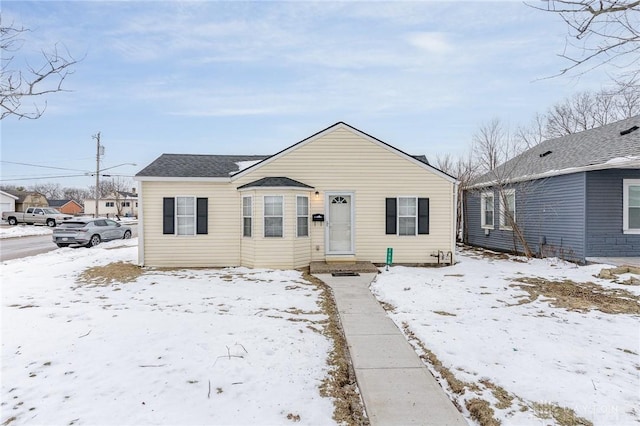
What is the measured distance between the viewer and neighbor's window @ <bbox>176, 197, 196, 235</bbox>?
1117 centimetres

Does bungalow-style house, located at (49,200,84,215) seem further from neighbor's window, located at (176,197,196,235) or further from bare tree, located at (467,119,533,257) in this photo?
bare tree, located at (467,119,533,257)

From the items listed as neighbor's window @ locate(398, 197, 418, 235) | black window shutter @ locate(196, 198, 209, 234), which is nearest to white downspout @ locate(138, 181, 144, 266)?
black window shutter @ locate(196, 198, 209, 234)

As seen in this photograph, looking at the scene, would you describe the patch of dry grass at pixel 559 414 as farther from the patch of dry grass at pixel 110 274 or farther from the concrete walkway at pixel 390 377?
the patch of dry grass at pixel 110 274

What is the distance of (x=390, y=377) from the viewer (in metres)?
3.79

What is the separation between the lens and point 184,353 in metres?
4.32

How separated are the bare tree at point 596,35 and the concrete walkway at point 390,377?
4088 mm

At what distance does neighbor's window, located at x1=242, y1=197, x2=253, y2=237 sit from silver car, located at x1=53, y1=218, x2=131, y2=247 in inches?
419

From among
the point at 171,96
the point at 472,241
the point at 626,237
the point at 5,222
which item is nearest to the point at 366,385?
the point at 626,237

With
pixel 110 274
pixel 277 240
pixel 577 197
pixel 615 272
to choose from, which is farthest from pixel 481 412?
pixel 577 197

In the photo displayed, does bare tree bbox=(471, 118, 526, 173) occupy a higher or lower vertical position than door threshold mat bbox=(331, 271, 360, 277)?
higher

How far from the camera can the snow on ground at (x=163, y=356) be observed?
122 inches

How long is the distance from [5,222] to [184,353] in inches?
1740

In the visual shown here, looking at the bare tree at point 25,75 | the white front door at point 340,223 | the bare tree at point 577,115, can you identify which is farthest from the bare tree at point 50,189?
the bare tree at point 577,115

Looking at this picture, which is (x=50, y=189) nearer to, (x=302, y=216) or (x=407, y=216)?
(x=302, y=216)
